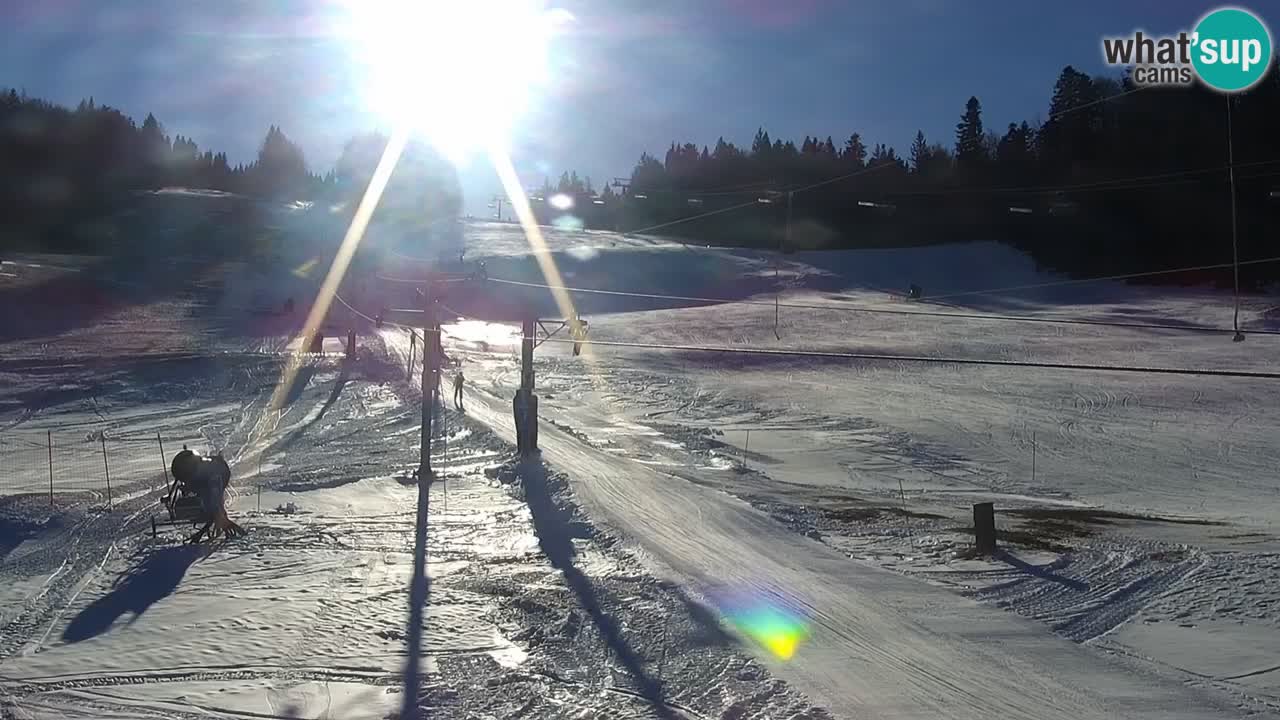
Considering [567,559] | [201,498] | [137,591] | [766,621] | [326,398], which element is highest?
[201,498]

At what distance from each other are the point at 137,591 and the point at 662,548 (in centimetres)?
746

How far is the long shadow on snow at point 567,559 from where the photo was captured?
10789mm

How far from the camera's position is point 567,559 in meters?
15.6

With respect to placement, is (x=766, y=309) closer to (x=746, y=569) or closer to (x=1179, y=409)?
(x=1179, y=409)

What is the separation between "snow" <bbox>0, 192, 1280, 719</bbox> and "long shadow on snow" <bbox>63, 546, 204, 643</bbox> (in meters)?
0.06

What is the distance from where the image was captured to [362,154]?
476 feet

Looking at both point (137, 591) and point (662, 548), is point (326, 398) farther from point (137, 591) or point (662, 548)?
point (137, 591)

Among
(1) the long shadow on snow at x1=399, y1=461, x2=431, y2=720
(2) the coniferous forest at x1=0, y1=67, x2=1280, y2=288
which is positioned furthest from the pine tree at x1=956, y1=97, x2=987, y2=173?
(1) the long shadow on snow at x1=399, y1=461, x2=431, y2=720

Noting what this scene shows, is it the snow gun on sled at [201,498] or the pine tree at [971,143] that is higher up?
the pine tree at [971,143]

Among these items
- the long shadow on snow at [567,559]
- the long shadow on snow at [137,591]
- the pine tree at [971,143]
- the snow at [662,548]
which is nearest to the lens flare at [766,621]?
the snow at [662,548]

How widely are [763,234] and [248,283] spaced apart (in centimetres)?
5682

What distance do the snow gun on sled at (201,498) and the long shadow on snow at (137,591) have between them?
2.06ft

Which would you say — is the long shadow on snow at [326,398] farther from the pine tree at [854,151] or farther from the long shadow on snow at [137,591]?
the pine tree at [854,151]

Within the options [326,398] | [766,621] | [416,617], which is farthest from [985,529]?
[326,398]
